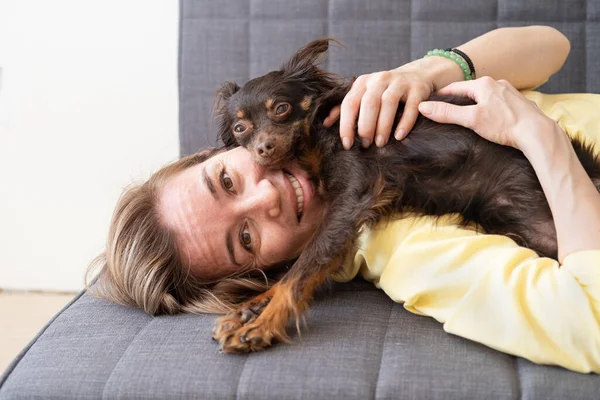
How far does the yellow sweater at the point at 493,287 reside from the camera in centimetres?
168

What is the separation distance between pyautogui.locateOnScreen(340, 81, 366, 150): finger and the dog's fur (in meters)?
0.05

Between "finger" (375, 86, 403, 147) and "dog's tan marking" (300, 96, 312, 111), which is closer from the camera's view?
"finger" (375, 86, 403, 147)

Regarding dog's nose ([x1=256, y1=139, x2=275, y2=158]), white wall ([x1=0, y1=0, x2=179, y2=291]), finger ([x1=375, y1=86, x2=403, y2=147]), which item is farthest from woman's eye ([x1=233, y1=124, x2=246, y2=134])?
white wall ([x1=0, y1=0, x2=179, y2=291])

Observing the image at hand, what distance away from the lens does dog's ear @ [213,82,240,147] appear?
2498 mm

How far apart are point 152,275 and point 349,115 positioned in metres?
0.79

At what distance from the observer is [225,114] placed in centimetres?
250

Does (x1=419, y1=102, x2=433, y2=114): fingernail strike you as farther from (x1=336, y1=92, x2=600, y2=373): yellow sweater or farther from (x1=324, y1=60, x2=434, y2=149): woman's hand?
(x1=336, y1=92, x2=600, y2=373): yellow sweater

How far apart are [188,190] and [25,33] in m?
2.18

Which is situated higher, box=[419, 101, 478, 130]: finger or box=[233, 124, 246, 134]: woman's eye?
box=[419, 101, 478, 130]: finger

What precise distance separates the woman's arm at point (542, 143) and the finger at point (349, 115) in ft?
0.66

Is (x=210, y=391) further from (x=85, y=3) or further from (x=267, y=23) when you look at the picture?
(x=85, y=3)

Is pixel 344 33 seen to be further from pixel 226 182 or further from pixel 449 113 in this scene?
pixel 226 182

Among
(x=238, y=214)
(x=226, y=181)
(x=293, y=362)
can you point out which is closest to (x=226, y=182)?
(x=226, y=181)

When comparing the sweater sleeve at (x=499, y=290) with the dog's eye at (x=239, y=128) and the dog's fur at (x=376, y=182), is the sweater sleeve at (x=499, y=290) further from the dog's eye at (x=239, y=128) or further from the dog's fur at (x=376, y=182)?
the dog's eye at (x=239, y=128)
